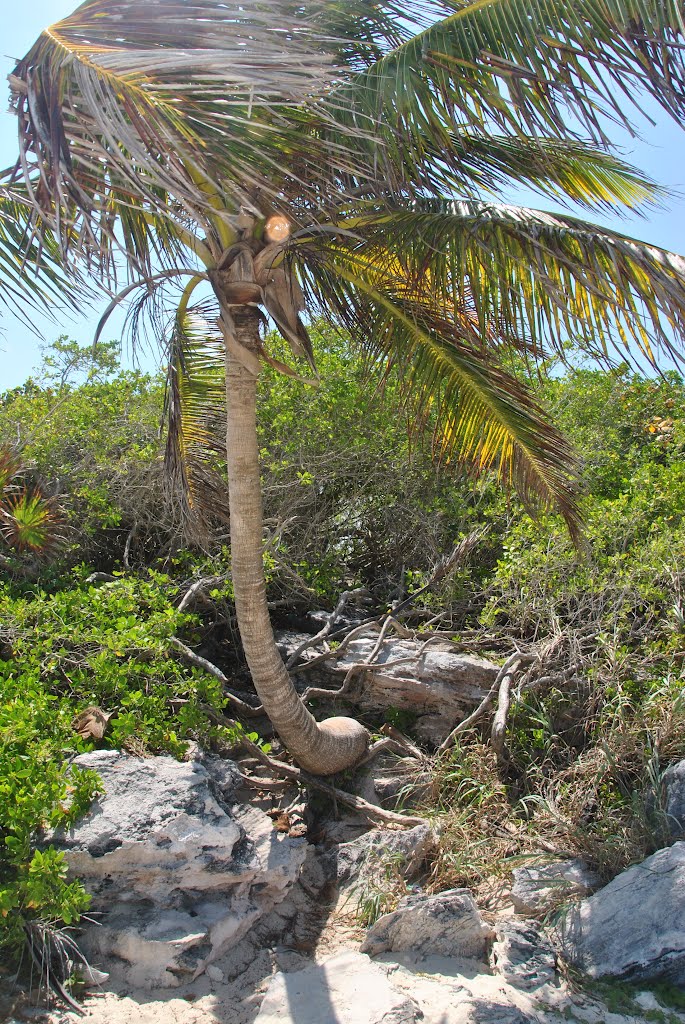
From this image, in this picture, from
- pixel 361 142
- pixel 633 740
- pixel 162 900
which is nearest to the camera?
pixel 361 142

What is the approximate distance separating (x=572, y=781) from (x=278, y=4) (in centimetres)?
529

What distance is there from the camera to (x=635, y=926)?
15.0 feet

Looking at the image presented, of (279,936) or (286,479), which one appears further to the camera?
(286,479)

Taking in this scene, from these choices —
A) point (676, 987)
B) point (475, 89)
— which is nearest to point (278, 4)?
point (475, 89)

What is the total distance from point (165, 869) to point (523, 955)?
211 cm

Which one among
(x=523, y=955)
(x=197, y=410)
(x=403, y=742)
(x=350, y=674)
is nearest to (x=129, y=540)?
(x=197, y=410)

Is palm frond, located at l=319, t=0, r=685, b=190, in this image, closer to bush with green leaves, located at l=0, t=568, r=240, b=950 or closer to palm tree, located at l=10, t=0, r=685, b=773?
palm tree, located at l=10, t=0, r=685, b=773

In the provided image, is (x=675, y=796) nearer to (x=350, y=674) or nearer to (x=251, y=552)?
(x=350, y=674)

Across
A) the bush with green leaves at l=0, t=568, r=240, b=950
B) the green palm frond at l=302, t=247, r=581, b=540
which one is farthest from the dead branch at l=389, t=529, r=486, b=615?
the bush with green leaves at l=0, t=568, r=240, b=950

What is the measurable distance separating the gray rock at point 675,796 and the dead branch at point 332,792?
163 centimetres

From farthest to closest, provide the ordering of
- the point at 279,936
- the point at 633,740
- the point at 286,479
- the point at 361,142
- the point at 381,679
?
1. the point at 286,479
2. the point at 381,679
3. the point at 633,740
4. the point at 279,936
5. the point at 361,142

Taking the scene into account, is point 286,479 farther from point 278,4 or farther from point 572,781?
point 278,4

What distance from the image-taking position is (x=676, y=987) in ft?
14.3

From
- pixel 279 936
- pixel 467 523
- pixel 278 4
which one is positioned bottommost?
pixel 279 936
